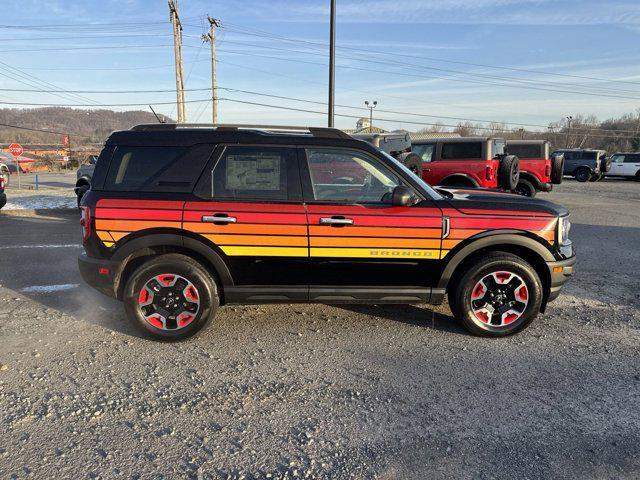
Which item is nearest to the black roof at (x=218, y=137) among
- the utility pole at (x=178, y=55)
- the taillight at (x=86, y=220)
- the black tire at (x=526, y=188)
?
the taillight at (x=86, y=220)

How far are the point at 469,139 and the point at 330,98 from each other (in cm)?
438

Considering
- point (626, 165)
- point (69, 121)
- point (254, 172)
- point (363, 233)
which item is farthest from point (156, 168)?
point (69, 121)

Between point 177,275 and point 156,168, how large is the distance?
3.12ft

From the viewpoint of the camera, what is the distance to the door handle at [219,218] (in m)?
3.90

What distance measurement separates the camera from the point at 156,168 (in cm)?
402

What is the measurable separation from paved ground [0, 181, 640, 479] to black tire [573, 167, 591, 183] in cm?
2515

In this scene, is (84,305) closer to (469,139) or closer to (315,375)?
(315,375)

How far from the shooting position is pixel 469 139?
477 inches

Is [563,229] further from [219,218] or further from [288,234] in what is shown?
[219,218]

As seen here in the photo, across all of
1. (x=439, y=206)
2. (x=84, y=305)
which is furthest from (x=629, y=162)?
(x=84, y=305)

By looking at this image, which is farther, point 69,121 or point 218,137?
point 69,121

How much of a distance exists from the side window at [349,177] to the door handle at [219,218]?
29.0 inches

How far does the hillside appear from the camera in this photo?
7400cm

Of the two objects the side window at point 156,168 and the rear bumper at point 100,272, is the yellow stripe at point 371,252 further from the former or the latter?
the rear bumper at point 100,272
